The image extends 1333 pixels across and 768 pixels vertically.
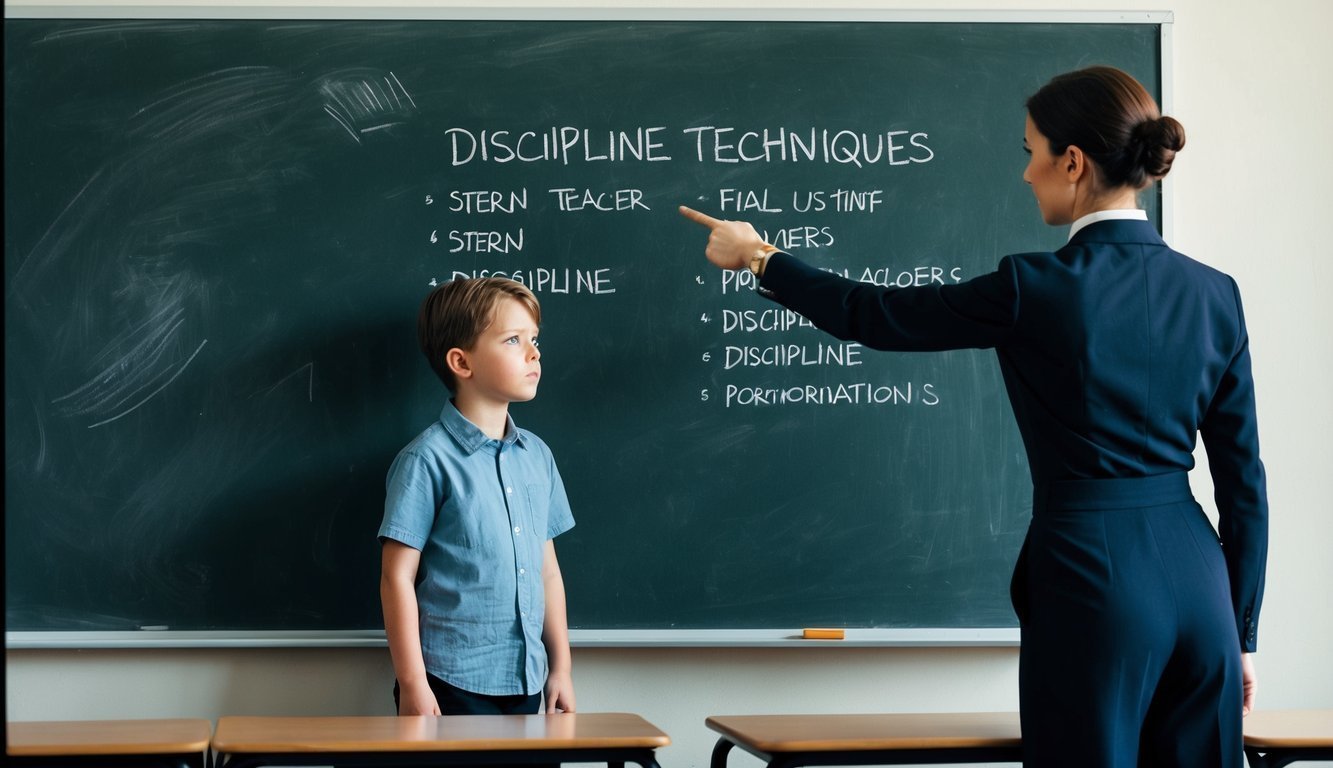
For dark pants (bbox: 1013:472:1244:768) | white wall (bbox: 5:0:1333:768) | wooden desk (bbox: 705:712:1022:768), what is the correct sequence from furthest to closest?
white wall (bbox: 5:0:1333:768) < wooden desk (bbox: 705:712:1022:768) < dark pants (bbox: 1013:472:1244:768)

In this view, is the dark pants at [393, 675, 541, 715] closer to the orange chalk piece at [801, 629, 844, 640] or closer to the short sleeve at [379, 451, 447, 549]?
the short sleeve at [379, 451, 447, 549]

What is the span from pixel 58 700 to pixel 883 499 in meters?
1.91

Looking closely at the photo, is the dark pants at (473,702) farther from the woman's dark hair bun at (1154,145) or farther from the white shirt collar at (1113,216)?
the woman's dark hair bun at (1154,145)

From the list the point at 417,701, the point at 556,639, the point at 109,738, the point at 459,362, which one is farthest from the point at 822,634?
the point at 109,738

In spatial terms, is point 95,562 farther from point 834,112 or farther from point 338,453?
point 834,112

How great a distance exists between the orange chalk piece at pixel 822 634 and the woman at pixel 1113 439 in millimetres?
898

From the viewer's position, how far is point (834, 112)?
271 centimetres

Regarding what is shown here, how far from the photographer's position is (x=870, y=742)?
6.67 ft

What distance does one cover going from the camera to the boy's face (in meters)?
2.42

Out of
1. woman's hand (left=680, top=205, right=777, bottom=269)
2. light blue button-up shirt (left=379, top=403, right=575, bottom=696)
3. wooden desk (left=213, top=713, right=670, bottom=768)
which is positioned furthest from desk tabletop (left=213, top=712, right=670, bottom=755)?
woman's hand (left=680, top=205, right=777, bottom=269)

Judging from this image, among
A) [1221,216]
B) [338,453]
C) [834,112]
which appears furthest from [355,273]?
[1221,216]

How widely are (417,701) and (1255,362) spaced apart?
81.3 inches

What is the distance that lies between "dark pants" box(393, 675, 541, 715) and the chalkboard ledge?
248mm

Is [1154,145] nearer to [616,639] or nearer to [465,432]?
[465,432]
